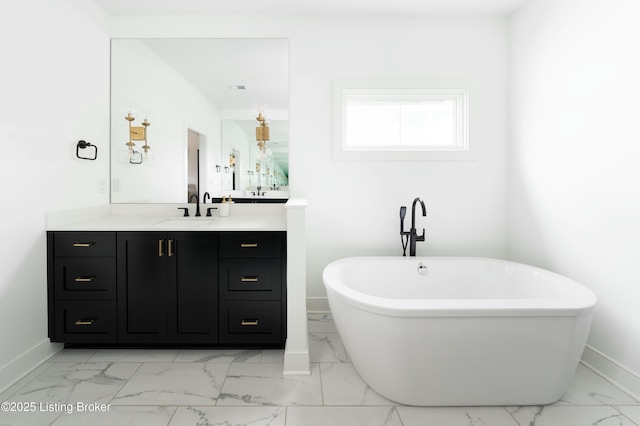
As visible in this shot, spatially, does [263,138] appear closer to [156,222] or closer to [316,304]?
[156,222]

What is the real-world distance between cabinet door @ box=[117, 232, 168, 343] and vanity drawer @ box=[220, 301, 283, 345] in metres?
0.39

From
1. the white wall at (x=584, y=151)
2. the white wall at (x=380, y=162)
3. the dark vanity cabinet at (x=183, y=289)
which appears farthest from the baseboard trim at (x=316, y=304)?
the white wall at (x=584, y=151)

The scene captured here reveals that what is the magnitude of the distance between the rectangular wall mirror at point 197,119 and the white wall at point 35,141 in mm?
306

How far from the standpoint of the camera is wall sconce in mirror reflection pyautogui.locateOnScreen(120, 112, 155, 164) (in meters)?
2.88

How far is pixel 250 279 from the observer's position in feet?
7.43

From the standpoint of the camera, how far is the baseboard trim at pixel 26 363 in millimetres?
1893

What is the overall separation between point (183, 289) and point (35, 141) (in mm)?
1205

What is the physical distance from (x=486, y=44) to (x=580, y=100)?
1022 mm

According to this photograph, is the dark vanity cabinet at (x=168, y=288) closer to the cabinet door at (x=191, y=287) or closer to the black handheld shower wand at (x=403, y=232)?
the cabinet door at (x=191, y=287)

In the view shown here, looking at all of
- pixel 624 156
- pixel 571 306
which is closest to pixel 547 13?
pixel 624 156

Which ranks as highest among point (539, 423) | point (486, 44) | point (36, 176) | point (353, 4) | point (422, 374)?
point (353, 4)

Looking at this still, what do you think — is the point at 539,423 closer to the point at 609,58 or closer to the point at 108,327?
the point at 609,58

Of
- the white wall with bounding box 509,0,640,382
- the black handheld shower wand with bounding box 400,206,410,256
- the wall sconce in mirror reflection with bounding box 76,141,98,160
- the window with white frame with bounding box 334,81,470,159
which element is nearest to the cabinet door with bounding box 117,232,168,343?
the wall sconce in mirror reflection with bounding box 76,141,98,160

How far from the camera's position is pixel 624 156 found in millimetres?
1913
